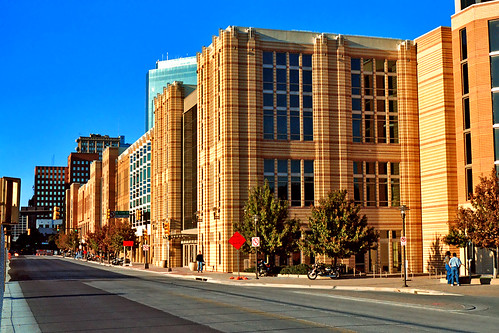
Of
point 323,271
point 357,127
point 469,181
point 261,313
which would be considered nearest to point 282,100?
point 357,127

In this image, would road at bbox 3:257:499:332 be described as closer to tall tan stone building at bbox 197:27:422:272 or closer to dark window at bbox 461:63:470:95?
dark window at bbox 461:63:470:95

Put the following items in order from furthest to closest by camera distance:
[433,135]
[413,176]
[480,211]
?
[413,176] < [433,135] < [480,211]

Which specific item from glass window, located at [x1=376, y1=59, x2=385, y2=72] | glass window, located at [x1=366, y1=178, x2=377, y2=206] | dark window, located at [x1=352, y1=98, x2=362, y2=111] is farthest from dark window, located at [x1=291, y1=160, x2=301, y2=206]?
glass window, located at [x1=376, y1=59, x2=385, y2=72]

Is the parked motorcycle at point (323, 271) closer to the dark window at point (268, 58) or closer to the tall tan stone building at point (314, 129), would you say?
the tall tan stone building at point (314, 129)

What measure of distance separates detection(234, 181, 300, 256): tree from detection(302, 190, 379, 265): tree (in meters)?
3.56

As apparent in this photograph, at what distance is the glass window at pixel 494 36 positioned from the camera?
48.3 meters

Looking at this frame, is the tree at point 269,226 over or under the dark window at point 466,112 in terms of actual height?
under

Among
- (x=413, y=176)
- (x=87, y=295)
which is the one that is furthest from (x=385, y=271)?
(x=87, y=295)

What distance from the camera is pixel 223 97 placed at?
185 ft

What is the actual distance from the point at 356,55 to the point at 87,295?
37.7 m

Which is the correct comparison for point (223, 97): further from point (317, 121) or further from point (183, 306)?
point (183, 306)

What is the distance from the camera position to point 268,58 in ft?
191

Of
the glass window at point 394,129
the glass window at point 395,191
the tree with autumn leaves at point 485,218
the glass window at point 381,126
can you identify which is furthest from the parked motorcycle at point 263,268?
the glass window at point 394,129

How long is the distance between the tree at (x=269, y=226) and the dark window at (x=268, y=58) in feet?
42.5
